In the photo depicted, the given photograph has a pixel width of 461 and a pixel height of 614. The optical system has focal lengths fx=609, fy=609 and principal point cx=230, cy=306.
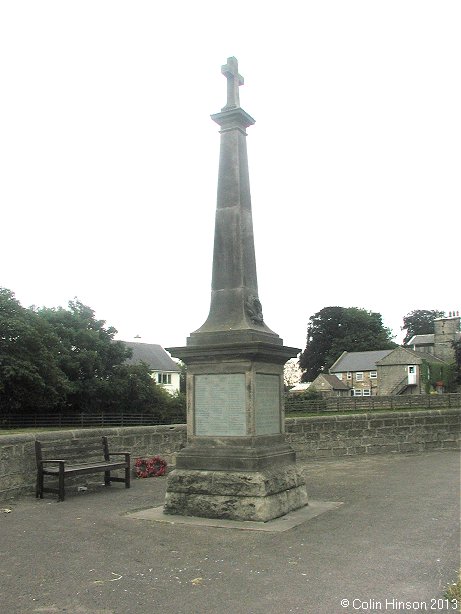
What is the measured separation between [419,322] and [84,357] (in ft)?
226

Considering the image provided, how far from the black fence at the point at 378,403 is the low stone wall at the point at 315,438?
19.1 metres

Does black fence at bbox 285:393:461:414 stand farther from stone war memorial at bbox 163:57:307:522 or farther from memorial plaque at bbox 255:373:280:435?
stone war memorial at bbox 163:57:307:522

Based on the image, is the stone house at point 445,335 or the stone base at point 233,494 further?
the stone house at point 445,335

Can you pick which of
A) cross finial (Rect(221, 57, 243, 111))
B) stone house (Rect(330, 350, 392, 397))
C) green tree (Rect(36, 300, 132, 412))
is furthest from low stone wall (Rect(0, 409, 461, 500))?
stone house (Rect(330, 350, 392, 397))

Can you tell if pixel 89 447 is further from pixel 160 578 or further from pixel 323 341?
pixel 323 341

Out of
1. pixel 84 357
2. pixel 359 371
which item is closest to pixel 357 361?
pixel 359 371


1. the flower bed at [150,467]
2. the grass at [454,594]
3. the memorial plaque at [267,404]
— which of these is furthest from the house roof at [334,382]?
the grass at [454,594]

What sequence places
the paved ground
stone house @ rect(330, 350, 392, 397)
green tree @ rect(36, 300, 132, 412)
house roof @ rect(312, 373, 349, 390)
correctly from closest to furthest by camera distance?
the paved ground → green tree @ rect(36, 300, 132, 412) → house roof @ rect(312, 373, 349, 390) → stone house @ rect(330, 350, 392, 397)

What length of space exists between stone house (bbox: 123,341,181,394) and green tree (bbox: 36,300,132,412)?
27.3 meters

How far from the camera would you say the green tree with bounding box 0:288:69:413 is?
38406 millimetres

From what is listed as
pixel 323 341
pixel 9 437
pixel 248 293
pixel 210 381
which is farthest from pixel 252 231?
pixel 323 341

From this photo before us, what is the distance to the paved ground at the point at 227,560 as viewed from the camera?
436 cm

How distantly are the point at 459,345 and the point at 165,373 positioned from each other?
43160 millimetres

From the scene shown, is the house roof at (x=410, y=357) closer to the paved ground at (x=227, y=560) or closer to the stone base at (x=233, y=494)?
the paved ground at (x=227, y=560)
